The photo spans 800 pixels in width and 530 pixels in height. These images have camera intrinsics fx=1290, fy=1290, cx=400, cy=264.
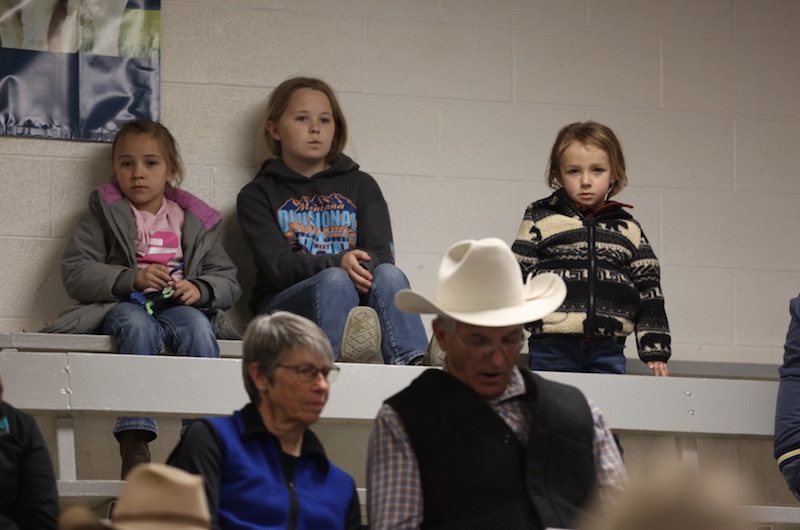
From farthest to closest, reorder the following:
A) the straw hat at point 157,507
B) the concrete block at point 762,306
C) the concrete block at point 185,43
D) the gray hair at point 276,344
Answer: the concrete block at point 762,306
the concrete block at point 185,43
the gray hair at point 276,344
the straw hat at point 157,507

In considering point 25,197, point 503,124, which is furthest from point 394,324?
point 25,197

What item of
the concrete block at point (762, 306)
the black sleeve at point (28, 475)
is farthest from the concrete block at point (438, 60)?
the black sleeve at point (28, 475)

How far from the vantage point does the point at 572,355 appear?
12.3 ft

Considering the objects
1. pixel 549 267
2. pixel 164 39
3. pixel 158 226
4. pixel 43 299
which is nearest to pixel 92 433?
pixel 43 299

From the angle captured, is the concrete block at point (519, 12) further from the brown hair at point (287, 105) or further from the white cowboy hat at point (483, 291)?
the white cowboy hat at point (483, 291)

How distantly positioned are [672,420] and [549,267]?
566 millimetres

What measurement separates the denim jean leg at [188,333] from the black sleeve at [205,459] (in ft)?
3.97

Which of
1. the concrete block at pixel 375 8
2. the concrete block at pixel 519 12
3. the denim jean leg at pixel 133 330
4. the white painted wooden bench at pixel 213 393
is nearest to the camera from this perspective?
the white painted wooden bench at pixel 213 393

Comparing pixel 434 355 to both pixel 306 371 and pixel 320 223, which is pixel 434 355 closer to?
pixel 320 223

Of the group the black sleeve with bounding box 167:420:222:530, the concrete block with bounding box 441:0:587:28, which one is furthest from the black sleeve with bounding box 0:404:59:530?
the concrete block with bounding box 441:0:587:28

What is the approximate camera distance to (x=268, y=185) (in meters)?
4.15

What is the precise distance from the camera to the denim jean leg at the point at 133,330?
3584 millimetres

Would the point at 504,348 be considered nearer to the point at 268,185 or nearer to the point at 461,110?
the point at 268,185

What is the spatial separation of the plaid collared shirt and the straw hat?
65 centimetres
